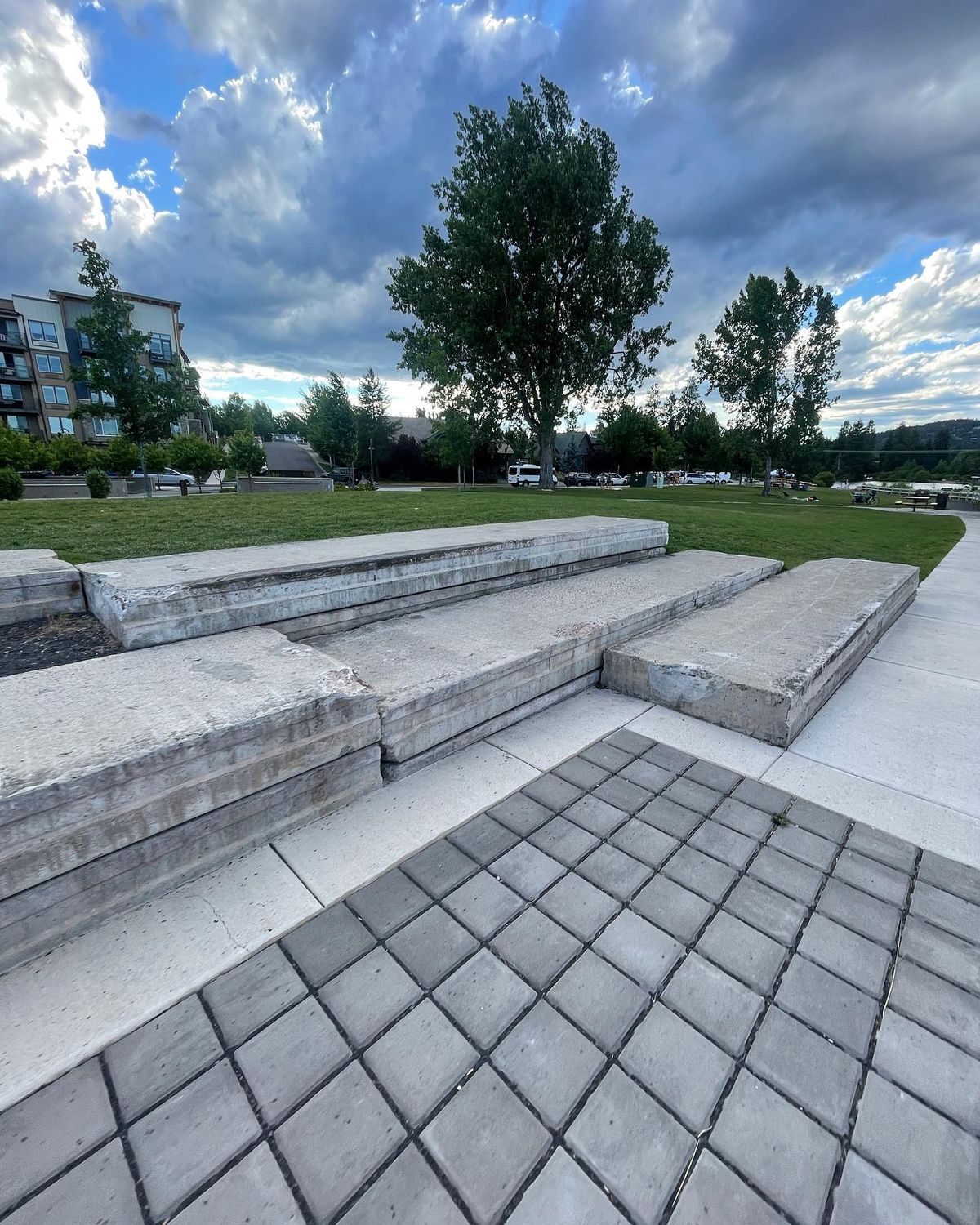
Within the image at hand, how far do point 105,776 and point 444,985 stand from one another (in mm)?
1236

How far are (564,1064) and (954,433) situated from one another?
125 m

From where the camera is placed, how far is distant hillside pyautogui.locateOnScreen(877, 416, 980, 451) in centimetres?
8744

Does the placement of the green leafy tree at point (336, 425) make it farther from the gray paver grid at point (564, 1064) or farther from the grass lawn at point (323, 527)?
the gray paver grid at point (564, 1064)

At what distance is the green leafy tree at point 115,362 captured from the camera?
16.7 m

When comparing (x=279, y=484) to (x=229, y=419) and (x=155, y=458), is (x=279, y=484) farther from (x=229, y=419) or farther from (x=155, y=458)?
(x=229, y=419)

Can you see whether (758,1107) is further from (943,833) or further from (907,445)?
(907,445)

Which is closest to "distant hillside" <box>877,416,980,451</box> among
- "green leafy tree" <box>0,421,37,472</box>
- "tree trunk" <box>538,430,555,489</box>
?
"tree trunk" <box>538,430,555,489</box>

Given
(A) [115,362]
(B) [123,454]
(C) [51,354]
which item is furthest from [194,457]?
(C) [51,354]

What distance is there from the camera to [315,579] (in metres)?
3.49

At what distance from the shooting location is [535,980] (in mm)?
1537

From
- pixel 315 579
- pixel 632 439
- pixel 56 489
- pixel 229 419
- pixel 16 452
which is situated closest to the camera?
pixel 315 579

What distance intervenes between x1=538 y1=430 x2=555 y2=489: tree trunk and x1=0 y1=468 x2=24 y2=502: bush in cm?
1995

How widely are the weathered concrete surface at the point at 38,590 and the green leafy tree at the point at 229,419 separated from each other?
66678 millimetres

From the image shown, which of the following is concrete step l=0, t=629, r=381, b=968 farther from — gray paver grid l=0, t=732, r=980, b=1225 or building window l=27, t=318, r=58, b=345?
building window l=27, t=318, r=58, b=345
